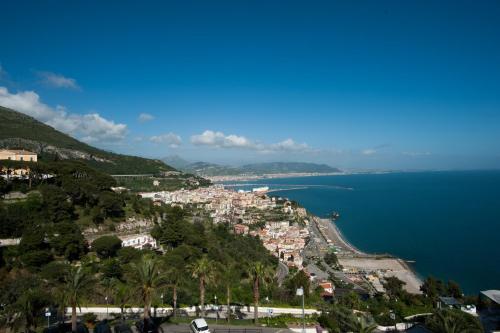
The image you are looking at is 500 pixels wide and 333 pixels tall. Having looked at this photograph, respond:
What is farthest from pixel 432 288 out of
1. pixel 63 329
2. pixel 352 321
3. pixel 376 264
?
pixel 63 329

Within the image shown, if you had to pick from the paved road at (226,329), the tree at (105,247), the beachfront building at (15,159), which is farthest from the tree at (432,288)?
the beachfront building at (15,159)

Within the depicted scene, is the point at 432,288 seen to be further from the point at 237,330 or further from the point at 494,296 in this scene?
the point at 237,330

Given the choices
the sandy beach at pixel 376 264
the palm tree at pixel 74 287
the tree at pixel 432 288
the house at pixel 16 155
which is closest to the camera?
the palm tree at pixel 74 287

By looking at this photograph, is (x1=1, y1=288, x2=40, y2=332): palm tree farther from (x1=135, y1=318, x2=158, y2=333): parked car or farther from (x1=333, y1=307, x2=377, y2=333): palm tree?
(x1=333, y1=307, x2=377, y2=333): palm tree

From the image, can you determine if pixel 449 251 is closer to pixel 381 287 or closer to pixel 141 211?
pixel 381 287

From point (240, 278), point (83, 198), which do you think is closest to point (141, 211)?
point (83, 198)

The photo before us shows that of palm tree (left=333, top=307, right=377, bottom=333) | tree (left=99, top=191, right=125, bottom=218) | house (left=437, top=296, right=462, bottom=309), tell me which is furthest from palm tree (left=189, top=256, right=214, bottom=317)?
tree (left=99, top=191, right=125, bottom=218)

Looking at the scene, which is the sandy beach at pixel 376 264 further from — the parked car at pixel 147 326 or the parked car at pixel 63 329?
the parked car at pixel 63 329
